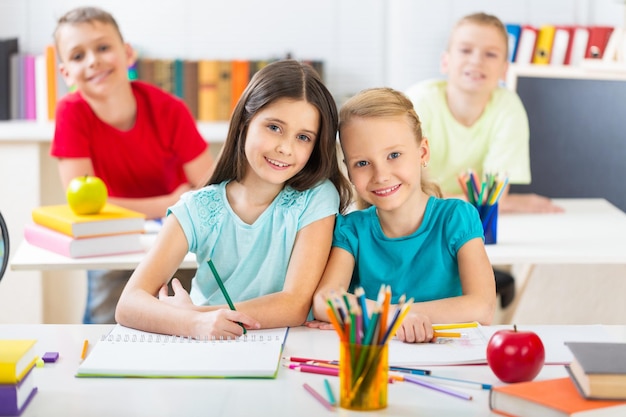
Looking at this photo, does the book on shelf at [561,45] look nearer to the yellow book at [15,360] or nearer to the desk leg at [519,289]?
the desk leg at [519,289]

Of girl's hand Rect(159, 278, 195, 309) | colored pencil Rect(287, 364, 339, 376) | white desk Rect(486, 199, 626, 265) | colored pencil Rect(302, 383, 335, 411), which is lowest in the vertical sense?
white desk Rect(486, 199, 626, 265)

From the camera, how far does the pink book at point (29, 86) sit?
13.5 ft

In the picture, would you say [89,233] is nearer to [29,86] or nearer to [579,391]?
[579,391]

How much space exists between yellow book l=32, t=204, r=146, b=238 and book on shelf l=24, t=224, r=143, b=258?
12 mm

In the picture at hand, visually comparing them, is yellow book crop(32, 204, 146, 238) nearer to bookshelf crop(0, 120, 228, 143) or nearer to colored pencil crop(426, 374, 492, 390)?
colored pencil crop(426, 374, 492, 390)

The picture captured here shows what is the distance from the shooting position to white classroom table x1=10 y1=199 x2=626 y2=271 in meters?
2.28

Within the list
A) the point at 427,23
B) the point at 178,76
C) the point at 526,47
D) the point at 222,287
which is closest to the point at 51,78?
the point at 178,76

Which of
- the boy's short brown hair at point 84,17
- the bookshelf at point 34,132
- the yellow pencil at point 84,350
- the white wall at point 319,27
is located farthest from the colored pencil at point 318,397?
the white wall at point 319,27

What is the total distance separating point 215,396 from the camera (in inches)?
52.2

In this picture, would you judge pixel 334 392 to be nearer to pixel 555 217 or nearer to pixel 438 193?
pixel 438 193

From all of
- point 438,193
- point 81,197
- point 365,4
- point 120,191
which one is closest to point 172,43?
point 365,4

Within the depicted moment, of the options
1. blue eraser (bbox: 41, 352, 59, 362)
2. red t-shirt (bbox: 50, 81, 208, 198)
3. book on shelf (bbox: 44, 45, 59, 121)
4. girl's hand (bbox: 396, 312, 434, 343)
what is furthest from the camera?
book on shelf (bbox: 44, 45, 59, 121)

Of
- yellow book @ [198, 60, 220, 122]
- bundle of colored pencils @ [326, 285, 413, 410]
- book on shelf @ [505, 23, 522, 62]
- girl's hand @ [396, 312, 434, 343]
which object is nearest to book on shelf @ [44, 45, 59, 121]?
yellow book @ [198, 60, 220, 122]

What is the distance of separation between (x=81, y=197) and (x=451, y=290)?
99cm
